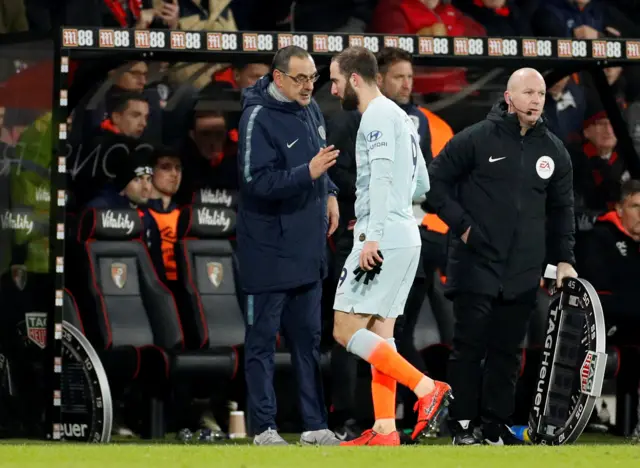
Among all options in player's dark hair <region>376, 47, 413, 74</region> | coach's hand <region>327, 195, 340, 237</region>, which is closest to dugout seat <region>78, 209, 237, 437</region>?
coach's hand <region>327, 195, 340, 237</region>

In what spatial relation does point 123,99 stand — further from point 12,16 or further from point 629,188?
point 629,188

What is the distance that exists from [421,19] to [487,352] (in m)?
3.96

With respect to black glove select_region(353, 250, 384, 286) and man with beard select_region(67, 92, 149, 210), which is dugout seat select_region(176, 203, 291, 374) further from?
black glove select_region(353, 250, 384, 286)

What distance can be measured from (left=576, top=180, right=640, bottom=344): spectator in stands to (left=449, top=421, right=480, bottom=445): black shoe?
6.40 ft

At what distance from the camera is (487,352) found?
29.6ft

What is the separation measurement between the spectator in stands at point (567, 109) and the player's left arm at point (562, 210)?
2102mm

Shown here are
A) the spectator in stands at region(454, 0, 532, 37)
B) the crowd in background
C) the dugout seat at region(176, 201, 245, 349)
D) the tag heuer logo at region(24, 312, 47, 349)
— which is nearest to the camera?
the tag heuer logo at region(24, 312, 47, 349)

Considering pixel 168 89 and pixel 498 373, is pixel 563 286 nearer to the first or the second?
pixel 498 373

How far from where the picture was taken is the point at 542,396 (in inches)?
358

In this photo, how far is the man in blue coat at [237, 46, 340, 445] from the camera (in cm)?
850

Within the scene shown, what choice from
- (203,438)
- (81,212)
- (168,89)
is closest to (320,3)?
(168,89)

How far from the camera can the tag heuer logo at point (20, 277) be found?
9461 mm

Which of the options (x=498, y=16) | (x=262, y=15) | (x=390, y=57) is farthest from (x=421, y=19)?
(x=390, y=57)
